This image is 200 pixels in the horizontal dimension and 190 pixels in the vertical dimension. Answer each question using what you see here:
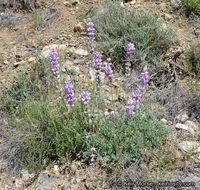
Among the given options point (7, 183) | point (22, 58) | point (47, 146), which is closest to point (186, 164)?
point (47, 146)

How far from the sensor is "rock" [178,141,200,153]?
→ 8.75ft

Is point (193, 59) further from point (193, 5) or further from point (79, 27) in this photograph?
point (79, 27)

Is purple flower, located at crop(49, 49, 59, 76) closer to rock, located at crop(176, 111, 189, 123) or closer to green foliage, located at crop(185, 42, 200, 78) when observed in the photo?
rock, located at crop(176, 111, 189, 123)

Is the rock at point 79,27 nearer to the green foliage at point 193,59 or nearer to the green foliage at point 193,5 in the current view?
the green foliage at point 193,59

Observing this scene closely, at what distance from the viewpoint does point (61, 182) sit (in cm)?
267

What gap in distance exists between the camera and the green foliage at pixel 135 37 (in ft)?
12.6

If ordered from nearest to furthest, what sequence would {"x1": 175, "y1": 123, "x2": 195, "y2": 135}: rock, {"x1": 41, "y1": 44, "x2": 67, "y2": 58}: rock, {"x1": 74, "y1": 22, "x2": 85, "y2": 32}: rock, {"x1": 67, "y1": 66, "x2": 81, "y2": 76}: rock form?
1. {"x1": 175, "y1": 123, "x2": 195, "y2": 135}: rock
2. {"x1": 67, "y1": 66, "x2": 81, "y2": 76}: rock
3. {"x1": 41, "y1": 44, "x2": 67, "y2": 58}: rock
4. {"x1": 74, "y1": 22, "x2": 85, "y2": 32}: rock

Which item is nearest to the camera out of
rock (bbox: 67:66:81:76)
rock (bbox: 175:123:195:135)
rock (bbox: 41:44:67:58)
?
rock (bbox: 175:123:195:135)

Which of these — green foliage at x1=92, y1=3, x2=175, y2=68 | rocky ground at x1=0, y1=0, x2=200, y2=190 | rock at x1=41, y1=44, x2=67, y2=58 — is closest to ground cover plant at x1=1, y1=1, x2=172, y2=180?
rocky ground at x1=0, y1=0, x2=200, y2=190

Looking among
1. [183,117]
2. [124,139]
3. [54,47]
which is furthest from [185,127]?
[54,47]

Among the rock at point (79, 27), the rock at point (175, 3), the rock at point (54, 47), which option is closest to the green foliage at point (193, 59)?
the rock at point (175, 3)

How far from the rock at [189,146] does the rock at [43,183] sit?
140 centimetres

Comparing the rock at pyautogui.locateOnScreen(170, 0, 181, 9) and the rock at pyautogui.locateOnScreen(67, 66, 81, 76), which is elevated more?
the rock at pyautogui.locateOnScreen(170, 0, 181, 9)

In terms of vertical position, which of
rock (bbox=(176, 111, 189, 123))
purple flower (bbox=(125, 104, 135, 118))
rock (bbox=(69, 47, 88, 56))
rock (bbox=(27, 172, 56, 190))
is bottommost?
rock (bbox=(27, 172, 56, 190))
